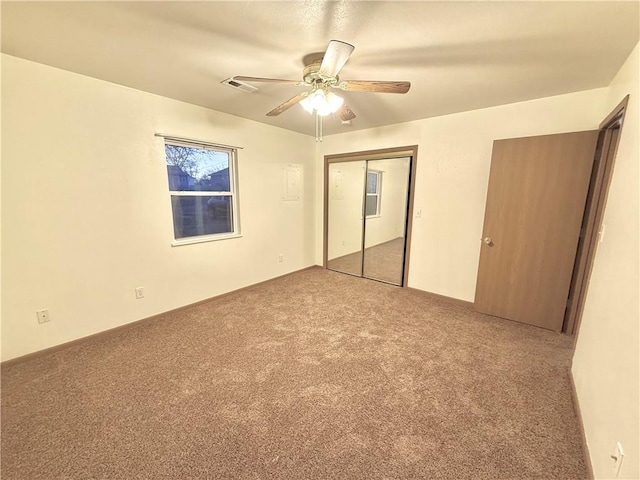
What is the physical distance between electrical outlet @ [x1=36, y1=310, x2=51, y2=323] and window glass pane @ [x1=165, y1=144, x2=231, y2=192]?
1.51 metres

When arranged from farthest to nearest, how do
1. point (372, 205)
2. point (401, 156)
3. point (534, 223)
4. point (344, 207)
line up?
point (372, 205), point (344, 207), point (401, 156), point (534, 223)

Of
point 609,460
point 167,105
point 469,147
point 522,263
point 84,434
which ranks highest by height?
point 167,105

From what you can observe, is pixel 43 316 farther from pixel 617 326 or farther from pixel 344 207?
pixel 344 207

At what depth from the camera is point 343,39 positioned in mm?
1619

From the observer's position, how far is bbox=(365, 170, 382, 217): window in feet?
17.2

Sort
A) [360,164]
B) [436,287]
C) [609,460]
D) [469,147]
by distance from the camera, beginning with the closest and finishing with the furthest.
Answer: [609,460] < [469,147] < [436,287] < [360,164]

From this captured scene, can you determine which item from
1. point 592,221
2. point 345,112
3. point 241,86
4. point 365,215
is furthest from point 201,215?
point 592,221

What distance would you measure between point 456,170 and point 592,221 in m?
1.32

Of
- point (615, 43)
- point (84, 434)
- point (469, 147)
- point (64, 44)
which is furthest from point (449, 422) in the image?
point (64, 44)

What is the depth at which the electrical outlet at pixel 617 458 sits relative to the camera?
1012mm

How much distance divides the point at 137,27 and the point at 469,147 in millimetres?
3194

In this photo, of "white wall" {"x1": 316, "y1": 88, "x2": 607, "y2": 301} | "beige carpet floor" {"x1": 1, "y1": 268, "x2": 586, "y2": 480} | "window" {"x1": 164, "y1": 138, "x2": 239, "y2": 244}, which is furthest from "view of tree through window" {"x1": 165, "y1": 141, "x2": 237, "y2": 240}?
"white wall" {"x1": 316, "y1": 88, "x2": 607, "y2": 301}

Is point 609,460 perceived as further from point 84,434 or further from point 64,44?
point 64,44

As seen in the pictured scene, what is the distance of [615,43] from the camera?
1.59 meters
